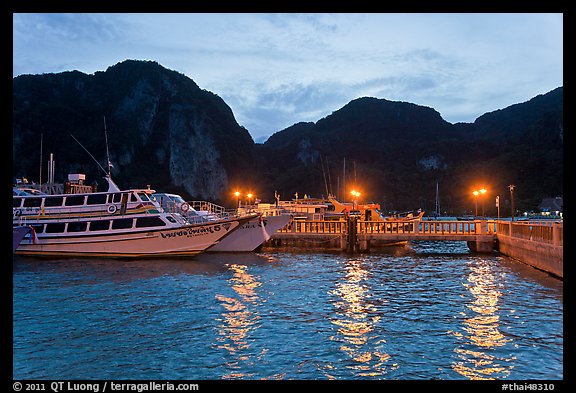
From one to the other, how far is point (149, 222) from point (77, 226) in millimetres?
5710

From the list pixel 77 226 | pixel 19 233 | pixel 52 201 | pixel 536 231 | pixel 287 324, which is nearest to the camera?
pixel 287 324

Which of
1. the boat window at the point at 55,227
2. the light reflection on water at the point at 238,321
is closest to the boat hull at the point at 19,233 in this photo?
the boat window at the point at 55,227

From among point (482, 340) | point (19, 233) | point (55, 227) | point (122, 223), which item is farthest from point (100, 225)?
point (482, 340)

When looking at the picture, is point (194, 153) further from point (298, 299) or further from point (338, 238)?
point (298, 299)

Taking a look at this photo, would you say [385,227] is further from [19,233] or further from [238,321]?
[19,233]

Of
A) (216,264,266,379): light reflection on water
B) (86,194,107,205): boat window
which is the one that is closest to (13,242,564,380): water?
(216,264,266,379): light reflection on water

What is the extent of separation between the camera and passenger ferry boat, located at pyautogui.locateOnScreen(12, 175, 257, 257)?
32062 millimetres

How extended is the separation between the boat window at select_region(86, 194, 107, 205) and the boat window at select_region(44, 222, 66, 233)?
260 cm

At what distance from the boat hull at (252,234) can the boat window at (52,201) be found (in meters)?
11.6

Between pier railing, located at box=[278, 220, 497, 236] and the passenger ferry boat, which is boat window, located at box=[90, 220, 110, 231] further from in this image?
pier railing, located at box=[278, 220, 497, 236]

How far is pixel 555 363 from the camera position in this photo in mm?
11328

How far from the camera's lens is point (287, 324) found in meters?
15.0

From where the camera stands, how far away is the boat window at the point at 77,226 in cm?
3312
